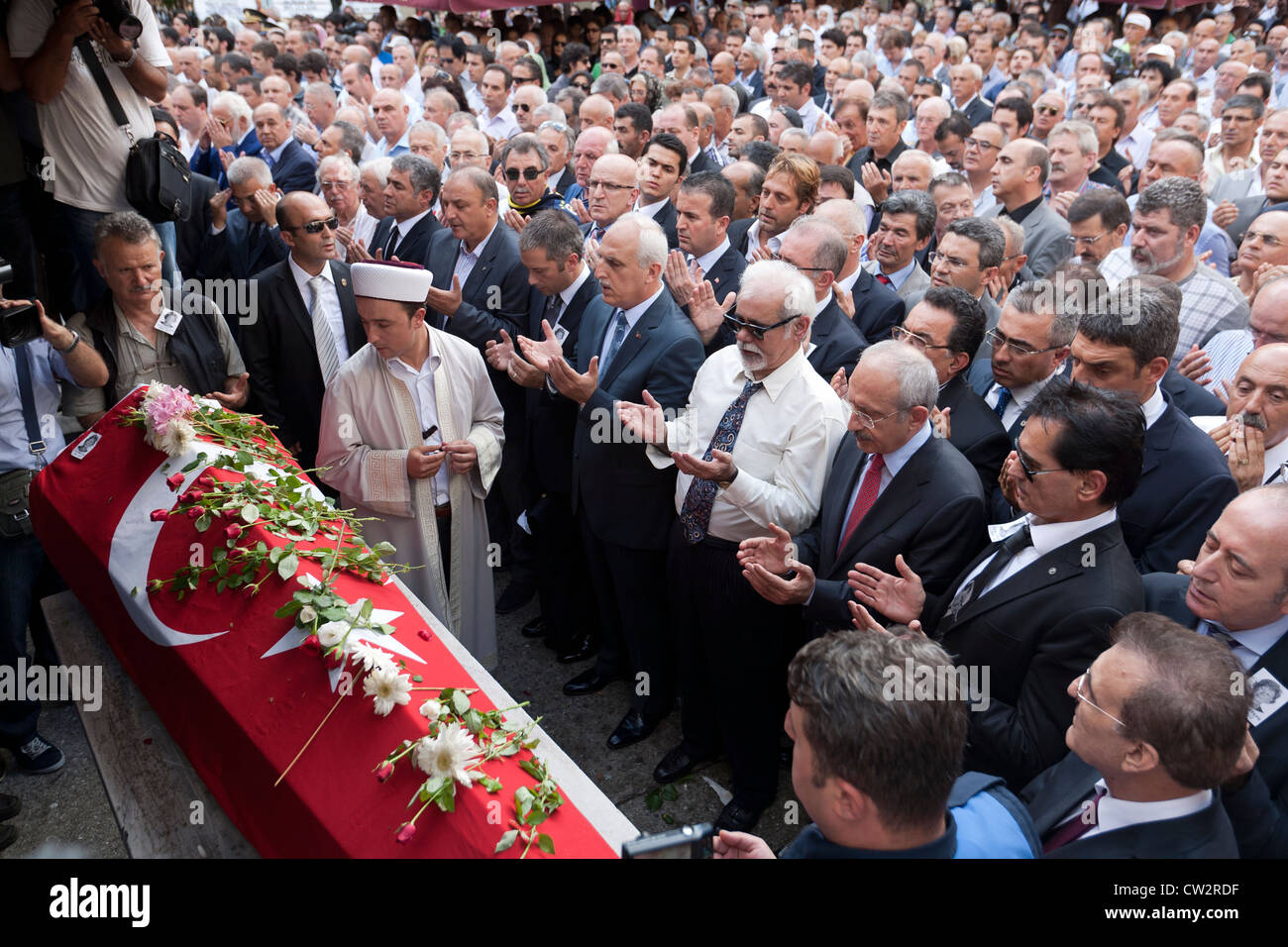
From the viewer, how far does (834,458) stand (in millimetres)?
3658

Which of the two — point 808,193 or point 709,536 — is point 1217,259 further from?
point 709,536

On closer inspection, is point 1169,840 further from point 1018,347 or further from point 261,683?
point 261,683

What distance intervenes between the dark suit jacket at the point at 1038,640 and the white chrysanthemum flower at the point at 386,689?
1.63 meters

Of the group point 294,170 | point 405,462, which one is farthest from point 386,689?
point 294,170

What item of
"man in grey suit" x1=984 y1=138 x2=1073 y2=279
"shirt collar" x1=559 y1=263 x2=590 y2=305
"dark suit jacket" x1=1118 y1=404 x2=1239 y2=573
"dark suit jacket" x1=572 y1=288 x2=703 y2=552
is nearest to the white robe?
"dark suit jacket" x1=572 y1=288 x2=703 y2=552

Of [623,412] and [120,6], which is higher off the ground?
[120,6]

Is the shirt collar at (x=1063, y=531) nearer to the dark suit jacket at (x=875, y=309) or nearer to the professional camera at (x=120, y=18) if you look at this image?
the dark suit jacket at (x=875, y=309)

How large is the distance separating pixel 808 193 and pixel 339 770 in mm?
4534

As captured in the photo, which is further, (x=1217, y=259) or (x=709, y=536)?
(x=1217, y=259)

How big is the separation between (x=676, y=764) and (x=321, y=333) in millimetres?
3086

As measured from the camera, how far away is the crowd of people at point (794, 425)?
6.92 ft

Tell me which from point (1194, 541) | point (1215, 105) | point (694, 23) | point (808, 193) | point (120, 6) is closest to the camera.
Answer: point (1194, 541)
